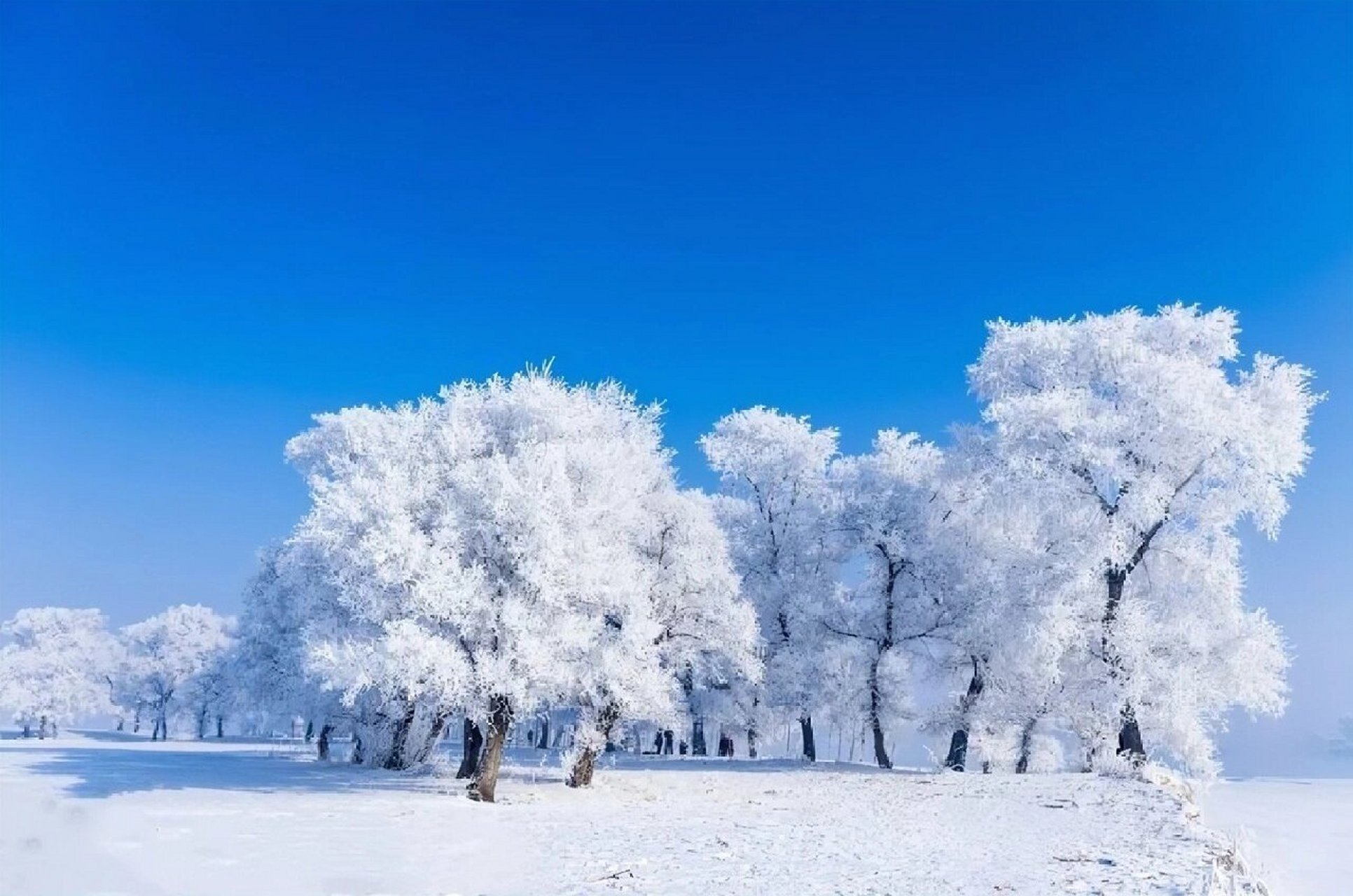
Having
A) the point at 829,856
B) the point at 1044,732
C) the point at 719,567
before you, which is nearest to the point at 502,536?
the point at 719,567

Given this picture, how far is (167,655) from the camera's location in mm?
97750

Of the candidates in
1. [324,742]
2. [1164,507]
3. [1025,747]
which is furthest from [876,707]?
[324,742]

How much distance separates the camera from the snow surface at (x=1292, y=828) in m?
16.0

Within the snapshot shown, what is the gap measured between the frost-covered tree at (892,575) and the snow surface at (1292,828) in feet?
39.9

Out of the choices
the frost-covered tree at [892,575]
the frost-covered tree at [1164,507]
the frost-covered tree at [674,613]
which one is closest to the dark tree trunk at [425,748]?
the frost-covered tree at [674,613]

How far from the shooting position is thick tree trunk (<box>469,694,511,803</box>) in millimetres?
24391

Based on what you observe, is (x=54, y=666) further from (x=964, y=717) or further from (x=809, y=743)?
(x=964, y=717)

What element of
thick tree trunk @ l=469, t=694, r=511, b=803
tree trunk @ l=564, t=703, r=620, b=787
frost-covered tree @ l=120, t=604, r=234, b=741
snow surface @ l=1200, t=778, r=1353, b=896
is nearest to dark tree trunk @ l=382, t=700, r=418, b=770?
tree trunk @ l=564, t=703, r=620, b=787

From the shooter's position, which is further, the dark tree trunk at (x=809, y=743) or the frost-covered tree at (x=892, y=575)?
the dark tree trunk at (x=809, y=743)

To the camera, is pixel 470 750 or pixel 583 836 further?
pixel 470 750

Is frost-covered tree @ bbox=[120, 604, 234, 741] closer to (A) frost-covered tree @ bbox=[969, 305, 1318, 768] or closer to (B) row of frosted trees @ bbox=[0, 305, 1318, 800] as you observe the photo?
(B) row of frosted trees @ bbox=[0, 305, 1318, 800]

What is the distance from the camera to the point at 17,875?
1241 centimetres

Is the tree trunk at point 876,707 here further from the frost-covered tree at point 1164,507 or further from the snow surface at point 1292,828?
the snow surface at point 1292,828

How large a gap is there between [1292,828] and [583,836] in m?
17.6
